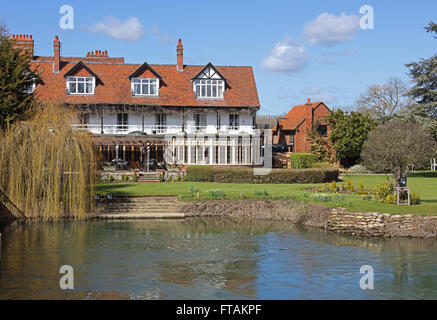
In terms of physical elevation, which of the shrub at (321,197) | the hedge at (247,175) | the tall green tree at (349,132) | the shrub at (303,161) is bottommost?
the shrub at (321,197)

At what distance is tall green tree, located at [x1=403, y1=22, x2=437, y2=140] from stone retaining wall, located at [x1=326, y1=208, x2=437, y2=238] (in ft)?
78.2

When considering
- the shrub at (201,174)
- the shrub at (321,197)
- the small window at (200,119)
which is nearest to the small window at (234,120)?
the small window at (200,119)

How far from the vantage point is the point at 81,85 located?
46125mm

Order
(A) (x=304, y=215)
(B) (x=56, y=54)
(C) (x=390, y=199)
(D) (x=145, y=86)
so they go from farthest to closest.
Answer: (D) (x=145, y=86), (B) (x=56, y=54), (A) (x=304, y=215), (C) (x=390, y=199)

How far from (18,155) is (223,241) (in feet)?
35.1

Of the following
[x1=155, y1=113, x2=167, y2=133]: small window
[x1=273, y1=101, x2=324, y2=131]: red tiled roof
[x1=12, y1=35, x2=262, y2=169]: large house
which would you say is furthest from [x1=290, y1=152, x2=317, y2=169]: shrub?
[x1=155, y1=113, x2=167, y2=133]: small window

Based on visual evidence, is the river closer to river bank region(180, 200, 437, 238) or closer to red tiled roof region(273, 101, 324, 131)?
river bank region(180, 200, 437, 238)

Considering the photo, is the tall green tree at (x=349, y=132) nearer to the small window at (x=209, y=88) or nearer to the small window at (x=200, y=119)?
the small window at (x=209, y=88)

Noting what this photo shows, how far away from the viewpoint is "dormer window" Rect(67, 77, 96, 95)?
45906mm

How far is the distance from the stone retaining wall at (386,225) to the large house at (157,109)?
881 inches

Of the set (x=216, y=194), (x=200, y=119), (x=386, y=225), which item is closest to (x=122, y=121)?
(x=200, y=119)

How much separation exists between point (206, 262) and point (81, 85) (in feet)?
106

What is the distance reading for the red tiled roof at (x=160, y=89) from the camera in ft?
150

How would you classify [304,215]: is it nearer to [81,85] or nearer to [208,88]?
[208,88]
